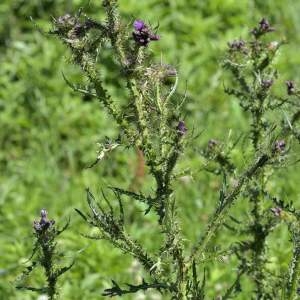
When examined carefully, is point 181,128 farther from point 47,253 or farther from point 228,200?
point 47,253

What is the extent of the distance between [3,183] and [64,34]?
2901 mm

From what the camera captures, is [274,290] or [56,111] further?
[56,111]

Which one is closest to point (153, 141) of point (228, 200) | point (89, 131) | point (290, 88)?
point (228, 200)

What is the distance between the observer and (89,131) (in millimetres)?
5027

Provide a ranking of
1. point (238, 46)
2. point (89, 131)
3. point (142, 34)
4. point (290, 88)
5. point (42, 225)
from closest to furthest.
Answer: point (142, 34)
point (42, 225)
point (290, 88)
point (238, 46)
point (89, 131)

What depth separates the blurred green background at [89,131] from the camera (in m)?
3.58

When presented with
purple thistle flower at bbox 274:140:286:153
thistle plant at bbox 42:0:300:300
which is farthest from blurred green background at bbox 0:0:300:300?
purple thistle flower at bbox 274:140:286:153

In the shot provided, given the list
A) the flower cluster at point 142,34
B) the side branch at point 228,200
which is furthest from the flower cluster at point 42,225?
the flower cluster at point 142,34

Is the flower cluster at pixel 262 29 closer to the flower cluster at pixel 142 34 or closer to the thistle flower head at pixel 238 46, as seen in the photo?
the thistle flower head at pixel 238 46

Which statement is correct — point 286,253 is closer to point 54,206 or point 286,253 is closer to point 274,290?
point 274,290

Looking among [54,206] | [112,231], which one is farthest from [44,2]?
[112,231]

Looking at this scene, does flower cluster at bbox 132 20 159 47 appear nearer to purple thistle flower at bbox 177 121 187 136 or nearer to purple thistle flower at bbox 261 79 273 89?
purple thistle flower at bbox 177 121 187 136

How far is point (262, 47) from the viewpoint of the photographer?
7.52 ft

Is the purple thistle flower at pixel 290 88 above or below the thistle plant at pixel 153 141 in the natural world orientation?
above
